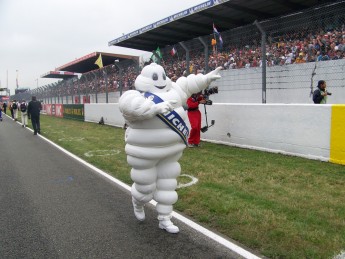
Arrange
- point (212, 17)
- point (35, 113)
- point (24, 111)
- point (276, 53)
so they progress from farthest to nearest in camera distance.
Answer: point (24, 111) < point (212, 17) < point (35, 113) < point (276, 53)

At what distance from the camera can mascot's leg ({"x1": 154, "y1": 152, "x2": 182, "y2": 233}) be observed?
395cm

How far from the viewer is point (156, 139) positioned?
382 centimetres

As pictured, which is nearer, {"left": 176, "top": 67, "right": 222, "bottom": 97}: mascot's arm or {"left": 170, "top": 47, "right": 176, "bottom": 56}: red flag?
{"left": 176, "top": 67, "right": 222, "bottom": 97}: mascot's arm

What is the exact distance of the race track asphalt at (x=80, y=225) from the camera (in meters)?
3.50

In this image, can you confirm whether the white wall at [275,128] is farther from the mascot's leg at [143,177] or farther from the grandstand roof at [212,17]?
the grandstand roof at [212,17]

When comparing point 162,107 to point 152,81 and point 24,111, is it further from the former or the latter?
point 24,111

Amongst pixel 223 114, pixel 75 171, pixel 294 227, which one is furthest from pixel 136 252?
pixel 223 114

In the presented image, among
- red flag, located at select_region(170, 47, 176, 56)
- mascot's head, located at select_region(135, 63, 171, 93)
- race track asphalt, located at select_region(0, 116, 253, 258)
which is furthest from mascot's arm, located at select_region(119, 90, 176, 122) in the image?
Answer: red flag, located at select_region(170, 47, 176, 56)

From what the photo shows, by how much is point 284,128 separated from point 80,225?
5459 mm

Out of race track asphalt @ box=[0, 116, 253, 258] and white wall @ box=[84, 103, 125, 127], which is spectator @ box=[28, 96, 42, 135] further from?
race track asphalt @ box=[0, 116, 253, 258]

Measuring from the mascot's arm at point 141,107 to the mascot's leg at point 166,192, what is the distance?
0.67 m

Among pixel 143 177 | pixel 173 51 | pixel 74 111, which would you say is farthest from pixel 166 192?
pixel 74 111

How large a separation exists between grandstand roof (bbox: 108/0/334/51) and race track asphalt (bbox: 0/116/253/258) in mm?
13393

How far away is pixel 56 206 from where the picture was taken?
16.6 ft
